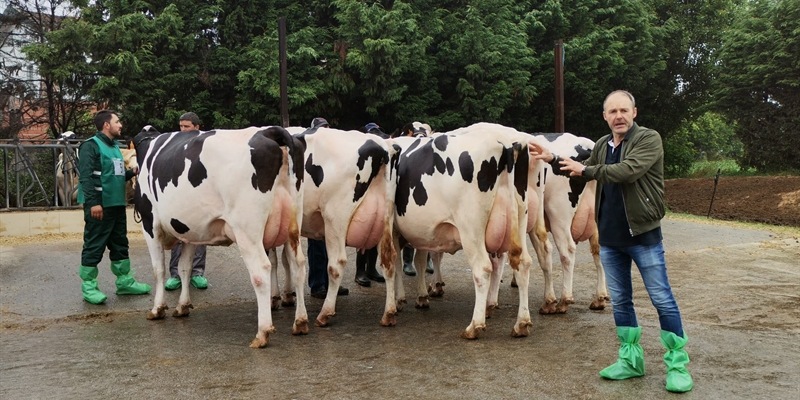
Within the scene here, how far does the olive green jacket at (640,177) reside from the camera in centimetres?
498

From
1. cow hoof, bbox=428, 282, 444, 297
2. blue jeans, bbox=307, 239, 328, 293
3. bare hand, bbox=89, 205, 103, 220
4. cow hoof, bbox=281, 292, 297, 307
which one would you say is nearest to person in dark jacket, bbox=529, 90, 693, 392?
cow hoof, bbox=428, 282, 444, 297

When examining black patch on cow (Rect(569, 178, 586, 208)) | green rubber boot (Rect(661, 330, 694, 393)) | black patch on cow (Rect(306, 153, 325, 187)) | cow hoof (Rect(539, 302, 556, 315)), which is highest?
black patch on cow (Rect(306, 153, 325, 187))


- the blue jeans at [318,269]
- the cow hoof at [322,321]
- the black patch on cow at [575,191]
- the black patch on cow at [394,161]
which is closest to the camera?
the cow hoof at [322,321]

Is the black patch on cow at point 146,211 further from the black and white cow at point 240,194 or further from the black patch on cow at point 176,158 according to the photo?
the black patch on cow at point 176,158

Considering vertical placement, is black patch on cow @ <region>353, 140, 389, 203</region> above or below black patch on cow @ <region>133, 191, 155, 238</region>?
above

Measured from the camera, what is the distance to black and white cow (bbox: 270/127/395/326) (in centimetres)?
728

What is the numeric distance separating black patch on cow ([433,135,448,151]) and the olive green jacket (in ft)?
6.89

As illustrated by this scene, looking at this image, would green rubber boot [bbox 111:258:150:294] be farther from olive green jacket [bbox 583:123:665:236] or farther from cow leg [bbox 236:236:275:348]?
olive green jacket [bbox 583:123:665:236]

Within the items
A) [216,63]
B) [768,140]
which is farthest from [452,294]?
[768,140]

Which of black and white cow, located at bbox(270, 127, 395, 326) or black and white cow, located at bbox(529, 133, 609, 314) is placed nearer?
black and white cow, located at bbox(270, 127, 395, 326)

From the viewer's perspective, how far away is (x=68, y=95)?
68.6 ft

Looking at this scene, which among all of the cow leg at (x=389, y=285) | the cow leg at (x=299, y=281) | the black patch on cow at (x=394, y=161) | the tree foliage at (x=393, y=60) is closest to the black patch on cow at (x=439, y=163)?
the black patch on cow at (x=394, y=161)

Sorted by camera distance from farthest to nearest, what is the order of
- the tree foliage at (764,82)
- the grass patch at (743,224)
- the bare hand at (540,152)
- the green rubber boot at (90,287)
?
1. the tree foliage at (764,82)
2. the grass patch at (743,224)
3. the green rubber boot at (90,287)
4. the bare hand at (540,152)

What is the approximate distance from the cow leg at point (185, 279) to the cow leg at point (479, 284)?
3.20 meters
